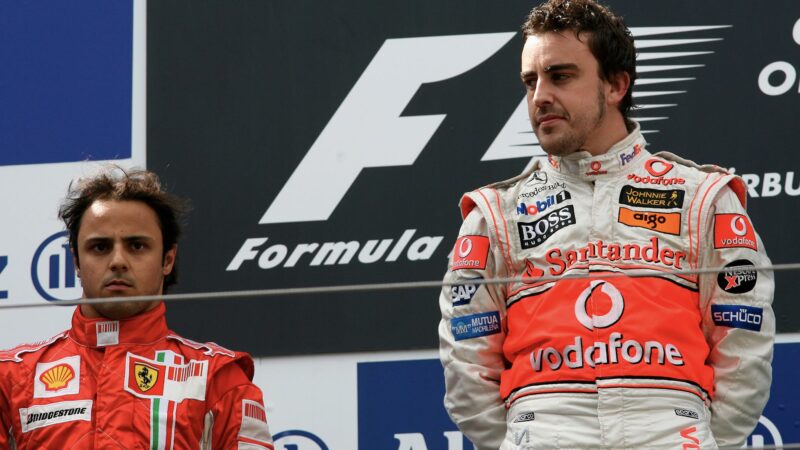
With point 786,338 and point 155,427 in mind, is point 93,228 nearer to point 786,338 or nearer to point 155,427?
point 155,427

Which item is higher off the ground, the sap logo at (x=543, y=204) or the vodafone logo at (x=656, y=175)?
the vodafone logo at (x=656, y=175)

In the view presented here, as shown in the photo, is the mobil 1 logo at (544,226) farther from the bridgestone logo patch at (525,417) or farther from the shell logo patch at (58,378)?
the shell logo patch at (58,378)

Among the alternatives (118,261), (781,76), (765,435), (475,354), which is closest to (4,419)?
(118,261)

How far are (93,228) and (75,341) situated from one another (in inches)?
7.0

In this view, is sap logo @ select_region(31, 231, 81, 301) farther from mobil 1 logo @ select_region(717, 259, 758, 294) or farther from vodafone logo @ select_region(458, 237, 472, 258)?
mobil 1 logo @ select_region(717, 259, 758, 294)

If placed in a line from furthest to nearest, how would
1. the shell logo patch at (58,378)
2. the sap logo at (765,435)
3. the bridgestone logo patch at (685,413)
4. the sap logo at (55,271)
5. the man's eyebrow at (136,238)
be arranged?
the sap logo at (55,271), the sap logo at (765,435), the man's eyebrow at (136,238), the shell logo patch at (58,378), the bridgestone logo patch at (685,413)

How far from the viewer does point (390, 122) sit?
2750mm

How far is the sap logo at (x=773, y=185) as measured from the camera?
259 cm

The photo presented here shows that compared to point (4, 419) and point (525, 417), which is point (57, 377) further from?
point (525, 417)

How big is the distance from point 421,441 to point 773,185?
2.57 ft

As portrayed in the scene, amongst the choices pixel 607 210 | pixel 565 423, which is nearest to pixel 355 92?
pixel 607 210

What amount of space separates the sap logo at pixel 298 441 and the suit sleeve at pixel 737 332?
92cm

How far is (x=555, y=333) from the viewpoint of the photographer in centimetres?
188

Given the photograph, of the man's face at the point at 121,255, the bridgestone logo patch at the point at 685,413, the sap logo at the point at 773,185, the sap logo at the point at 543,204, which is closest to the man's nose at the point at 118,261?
the man's face at the point at 121,255
